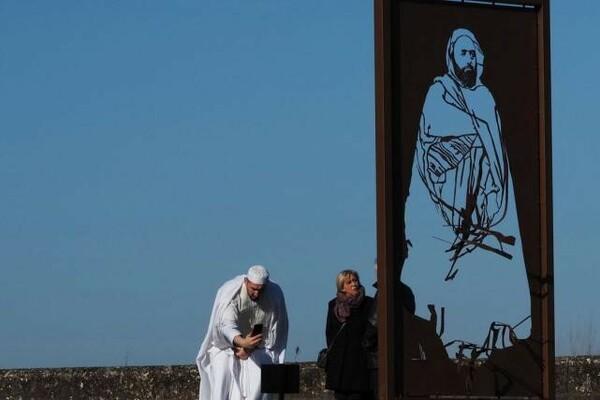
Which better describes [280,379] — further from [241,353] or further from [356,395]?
[241,353]

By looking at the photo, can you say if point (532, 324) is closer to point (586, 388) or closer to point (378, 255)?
point (378, 255)

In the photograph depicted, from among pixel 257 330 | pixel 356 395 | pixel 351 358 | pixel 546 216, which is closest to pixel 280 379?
pixel 351 358

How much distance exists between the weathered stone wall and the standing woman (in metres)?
1.94

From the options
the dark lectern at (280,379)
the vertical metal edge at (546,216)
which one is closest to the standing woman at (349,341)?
the dark lectern at (280,379)

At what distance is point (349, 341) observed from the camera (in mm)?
14195

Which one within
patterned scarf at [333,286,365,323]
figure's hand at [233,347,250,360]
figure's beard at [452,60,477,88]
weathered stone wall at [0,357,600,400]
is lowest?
weathered stone wall at [0,357,600,400]

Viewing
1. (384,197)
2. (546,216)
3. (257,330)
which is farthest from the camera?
(257,330)

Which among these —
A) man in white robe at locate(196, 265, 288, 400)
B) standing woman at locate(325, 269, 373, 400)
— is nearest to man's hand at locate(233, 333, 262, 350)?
man in white robe at locate(196, 265, 288, 400)

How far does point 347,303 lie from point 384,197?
3939 millimetres

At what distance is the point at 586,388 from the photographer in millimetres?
16062

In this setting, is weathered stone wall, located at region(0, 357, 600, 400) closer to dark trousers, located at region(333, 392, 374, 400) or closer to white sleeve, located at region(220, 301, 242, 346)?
white sleeve, located at region(220, 301, 242, 346)

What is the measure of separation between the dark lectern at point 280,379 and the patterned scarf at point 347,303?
1225 millimetres

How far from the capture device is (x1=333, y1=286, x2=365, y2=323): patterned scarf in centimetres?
1412

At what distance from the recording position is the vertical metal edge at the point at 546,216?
10.7m
